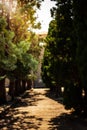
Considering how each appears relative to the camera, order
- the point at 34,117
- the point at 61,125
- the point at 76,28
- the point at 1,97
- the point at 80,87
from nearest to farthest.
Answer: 1. the point at 76,28
2. the point at 61,125
3. the point at 80,87
4. the point at 34,117
5. the point at 1,97

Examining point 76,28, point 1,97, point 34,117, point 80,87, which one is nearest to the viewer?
point 76,28

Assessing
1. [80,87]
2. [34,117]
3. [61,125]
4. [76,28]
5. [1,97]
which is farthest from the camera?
[1,97]

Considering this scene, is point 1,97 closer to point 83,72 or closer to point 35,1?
point 35,1

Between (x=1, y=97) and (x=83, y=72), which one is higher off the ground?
(x=83, y=72)

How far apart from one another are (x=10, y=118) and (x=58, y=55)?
4382 millimetres

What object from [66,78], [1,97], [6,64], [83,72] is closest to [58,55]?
[66,78]

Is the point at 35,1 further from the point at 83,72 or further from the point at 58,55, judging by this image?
the point at 83,72

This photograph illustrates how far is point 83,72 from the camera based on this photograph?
12.0m

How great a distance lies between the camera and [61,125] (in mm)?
14516

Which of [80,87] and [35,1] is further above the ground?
[35,1]

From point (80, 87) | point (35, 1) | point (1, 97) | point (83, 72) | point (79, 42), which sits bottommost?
point (1, 97)

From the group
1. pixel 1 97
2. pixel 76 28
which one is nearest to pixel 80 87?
pixel 76 28

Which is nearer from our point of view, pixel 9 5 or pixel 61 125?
pixel 61 125

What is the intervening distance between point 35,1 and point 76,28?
3.07 meters
